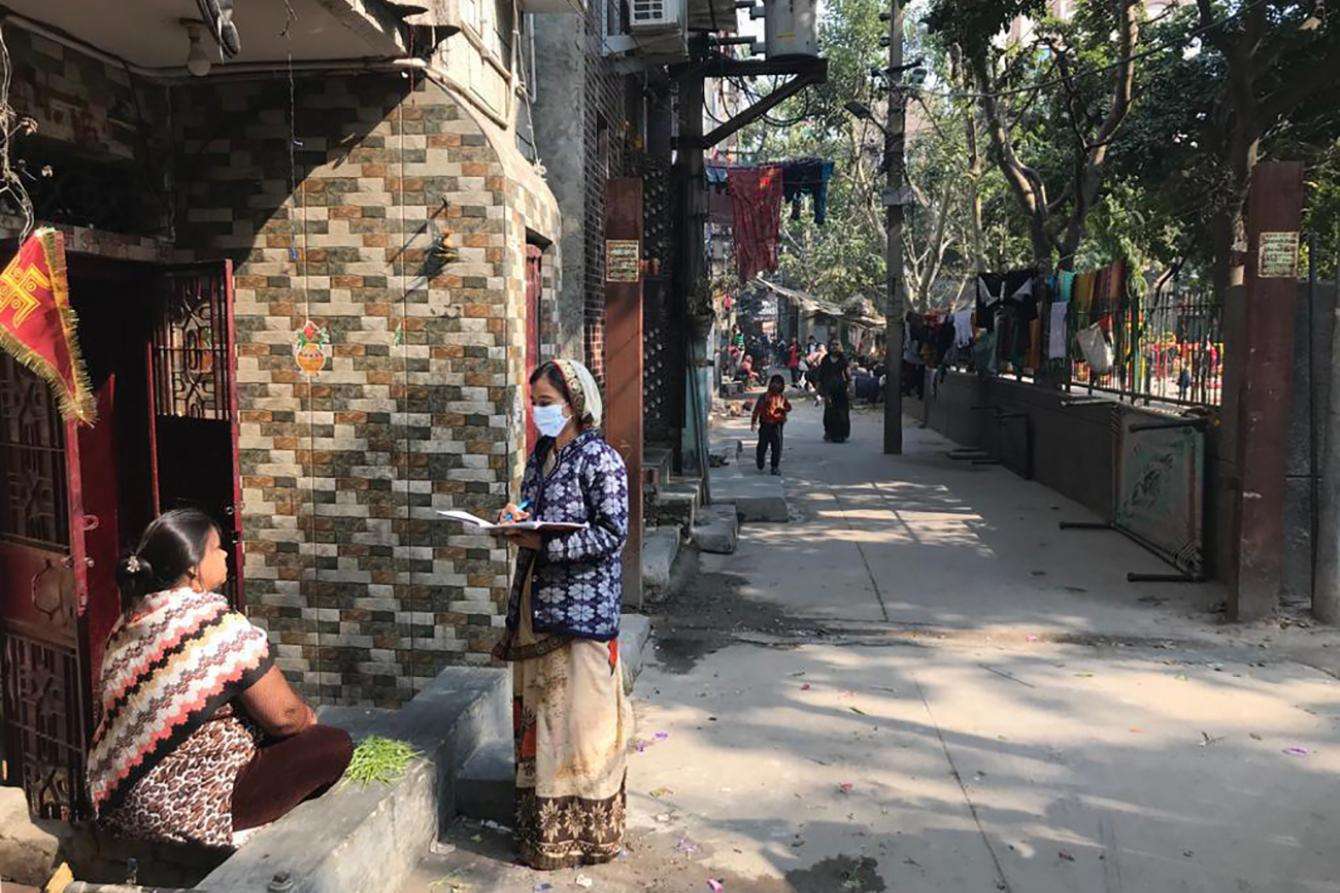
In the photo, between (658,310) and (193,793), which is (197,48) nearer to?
(193,793)

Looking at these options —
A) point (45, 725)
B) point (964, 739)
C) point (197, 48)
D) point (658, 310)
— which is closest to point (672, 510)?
point (658, 310)

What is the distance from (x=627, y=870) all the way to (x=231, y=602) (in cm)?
255

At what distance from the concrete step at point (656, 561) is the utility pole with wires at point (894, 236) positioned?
9418mm

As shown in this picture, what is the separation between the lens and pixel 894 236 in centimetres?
1792

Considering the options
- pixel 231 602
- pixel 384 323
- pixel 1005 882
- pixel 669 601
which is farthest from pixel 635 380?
pixel 1005 882

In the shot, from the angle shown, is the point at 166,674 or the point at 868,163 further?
the point at 868,163

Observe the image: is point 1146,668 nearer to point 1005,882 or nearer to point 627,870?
point 1005,882

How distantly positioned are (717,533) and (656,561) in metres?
1.85

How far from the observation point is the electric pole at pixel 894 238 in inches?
688

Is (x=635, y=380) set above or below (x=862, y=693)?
above

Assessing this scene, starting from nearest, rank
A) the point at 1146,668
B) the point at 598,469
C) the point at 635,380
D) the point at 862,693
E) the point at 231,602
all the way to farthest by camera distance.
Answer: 1. the point at 598,469
2. the point at 231,602
3. the point at 862,693
4. the point at 1146,668
5. the point at 635,380

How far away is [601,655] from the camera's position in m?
3.64

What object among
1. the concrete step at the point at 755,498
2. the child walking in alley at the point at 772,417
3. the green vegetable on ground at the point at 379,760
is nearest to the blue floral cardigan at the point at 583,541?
the green vegetable on ground at the point at 379,760

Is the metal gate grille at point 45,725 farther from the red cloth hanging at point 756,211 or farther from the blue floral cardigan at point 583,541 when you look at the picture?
the red cloth hanging at point 756,211
